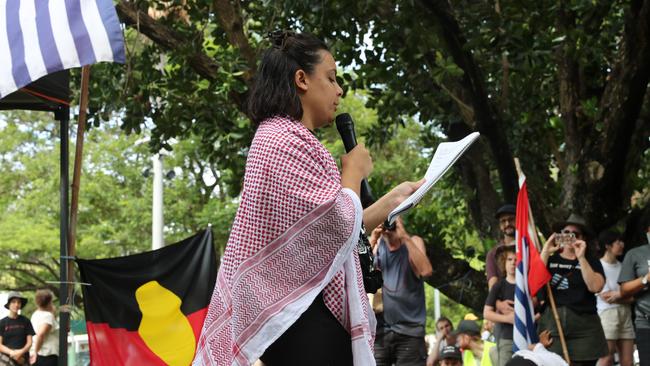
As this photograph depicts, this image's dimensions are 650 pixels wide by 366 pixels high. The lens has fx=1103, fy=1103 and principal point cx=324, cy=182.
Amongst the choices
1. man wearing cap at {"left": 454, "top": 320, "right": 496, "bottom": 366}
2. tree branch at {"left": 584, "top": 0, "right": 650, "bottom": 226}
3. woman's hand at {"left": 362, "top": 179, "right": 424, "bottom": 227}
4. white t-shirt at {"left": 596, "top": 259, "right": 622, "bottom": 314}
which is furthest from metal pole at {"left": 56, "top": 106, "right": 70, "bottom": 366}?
tree branch at {"left": 584, "top": 0, "right": 650, "bottom": 226}

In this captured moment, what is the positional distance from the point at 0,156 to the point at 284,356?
27.9m

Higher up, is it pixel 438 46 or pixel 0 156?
pixel 0 156

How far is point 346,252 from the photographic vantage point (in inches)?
136

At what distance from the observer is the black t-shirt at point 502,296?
9727 mm

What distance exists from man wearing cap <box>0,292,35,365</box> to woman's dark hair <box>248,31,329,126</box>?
9.95m

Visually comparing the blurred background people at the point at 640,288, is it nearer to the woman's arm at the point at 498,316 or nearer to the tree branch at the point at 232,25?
the woman's arm at the point at 498,316

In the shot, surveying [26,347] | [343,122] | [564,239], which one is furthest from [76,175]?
[26,347]

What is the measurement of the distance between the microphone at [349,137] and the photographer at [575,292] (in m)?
5.27

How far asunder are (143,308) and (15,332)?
6077mm

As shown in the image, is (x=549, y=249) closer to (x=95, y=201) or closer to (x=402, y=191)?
(x=402, y=191)

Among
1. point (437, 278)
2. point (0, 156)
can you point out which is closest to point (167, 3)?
point (437, 278)

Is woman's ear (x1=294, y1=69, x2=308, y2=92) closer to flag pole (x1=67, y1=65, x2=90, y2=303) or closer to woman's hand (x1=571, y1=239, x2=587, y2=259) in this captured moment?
flag pole (x1=67, y1=65, x2=90, y2=303)

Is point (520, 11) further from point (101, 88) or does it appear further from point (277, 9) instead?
point (101, 88)

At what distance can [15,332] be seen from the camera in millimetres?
13211
